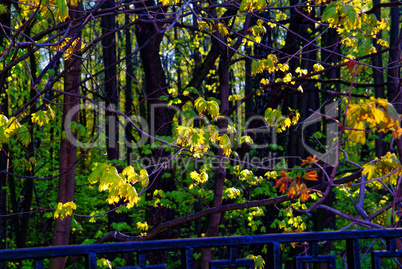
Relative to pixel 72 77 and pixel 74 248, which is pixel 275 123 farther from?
pixel 74 248

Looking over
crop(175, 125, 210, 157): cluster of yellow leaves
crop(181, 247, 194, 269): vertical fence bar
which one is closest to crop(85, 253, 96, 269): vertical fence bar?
crop(181, 247, 194, 269): vertical fence bar

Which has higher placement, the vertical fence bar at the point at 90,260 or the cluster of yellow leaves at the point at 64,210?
the vertical fence bar at the point at 90,260

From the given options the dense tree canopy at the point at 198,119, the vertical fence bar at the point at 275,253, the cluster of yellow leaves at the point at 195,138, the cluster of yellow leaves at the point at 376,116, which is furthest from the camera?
the cluster of yellow leaves at the point at 195,138

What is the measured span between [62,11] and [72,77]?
180 centimetres

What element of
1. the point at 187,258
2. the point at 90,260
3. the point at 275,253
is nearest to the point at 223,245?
the point at 187,258

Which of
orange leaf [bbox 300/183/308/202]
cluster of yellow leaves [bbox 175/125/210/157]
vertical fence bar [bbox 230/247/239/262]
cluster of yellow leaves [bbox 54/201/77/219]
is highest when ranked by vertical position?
cluster of yellow leaves [bbox 175/125/210/157]

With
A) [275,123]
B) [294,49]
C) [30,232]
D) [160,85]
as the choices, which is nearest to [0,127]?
[275,123]

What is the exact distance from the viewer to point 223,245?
217cm

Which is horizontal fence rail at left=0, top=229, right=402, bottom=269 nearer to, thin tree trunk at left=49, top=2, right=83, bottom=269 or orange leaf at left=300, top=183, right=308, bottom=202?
orange leaf at left=300, top=183, right=308, bottom=202

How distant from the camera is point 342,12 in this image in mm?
4332

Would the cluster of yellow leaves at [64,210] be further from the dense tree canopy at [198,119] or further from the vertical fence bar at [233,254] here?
the vertical fence bar at [233,254]

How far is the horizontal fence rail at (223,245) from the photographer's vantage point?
1.95 meters

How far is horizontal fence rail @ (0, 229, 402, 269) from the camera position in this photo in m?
1.95

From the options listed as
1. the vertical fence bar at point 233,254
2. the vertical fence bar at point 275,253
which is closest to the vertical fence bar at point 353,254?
the vertical fence bar at point 275,253
